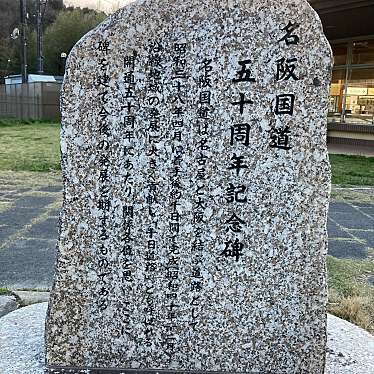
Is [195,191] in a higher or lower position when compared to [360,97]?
lower

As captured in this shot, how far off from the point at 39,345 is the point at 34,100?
1903cm

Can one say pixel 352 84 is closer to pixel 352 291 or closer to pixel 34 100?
pixel 352 291

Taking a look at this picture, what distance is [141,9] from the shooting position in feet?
6.73

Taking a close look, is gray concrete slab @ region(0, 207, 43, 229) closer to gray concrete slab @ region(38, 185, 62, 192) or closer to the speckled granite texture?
gray concrete slab @ region(38, 185, 62, 192)

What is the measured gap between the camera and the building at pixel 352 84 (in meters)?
12.8

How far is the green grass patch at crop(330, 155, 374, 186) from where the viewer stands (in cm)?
778

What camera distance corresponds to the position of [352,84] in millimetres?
13906

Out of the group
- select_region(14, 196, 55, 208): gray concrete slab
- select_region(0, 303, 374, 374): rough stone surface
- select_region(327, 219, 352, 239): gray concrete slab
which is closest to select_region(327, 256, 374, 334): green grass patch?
select_region(0, 303, 374, 374): rough stone surface

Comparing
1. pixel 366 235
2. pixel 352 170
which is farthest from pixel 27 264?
pixel 352 170

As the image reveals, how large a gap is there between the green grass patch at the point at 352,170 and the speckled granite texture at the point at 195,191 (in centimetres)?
581

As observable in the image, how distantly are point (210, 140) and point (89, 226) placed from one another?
0.71m

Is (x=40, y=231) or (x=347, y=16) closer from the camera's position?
(x=40, y=231)

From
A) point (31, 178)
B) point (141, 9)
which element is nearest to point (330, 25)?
point (31, 178)

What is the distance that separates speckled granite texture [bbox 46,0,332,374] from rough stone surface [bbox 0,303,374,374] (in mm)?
157
